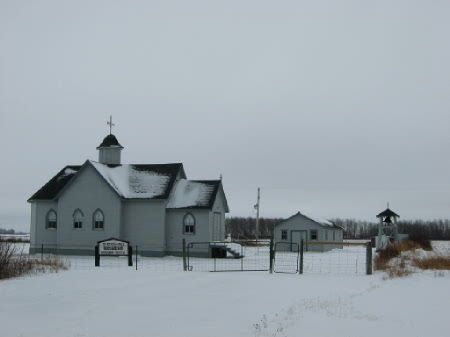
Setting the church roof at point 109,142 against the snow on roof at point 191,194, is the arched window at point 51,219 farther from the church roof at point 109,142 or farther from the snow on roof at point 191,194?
the snow on roof at point 191,194

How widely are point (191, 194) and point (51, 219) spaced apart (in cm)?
955

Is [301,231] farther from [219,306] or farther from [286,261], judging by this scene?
[219,306]

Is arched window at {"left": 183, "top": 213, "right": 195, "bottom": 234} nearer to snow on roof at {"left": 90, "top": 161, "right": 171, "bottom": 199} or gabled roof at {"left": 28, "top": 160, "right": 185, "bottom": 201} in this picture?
gabled roof at {"left": 28, "top": 160, "right": 185, "bottom": 201}

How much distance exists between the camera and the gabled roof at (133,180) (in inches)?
1439

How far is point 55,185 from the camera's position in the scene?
3934 cm

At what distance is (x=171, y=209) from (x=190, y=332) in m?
27.0

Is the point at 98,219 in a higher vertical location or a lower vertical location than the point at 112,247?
higher

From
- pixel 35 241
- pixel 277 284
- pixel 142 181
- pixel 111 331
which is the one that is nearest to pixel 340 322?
pixel 111 331

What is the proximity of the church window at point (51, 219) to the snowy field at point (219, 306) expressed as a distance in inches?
832

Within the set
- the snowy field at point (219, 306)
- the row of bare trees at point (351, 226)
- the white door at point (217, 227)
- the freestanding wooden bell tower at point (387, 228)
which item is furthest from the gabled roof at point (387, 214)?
the row of bare trees at point (351, 226)

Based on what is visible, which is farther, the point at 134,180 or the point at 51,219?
the point at 51,219

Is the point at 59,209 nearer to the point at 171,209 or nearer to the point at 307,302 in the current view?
the point at 171,209

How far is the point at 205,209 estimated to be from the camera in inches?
1416

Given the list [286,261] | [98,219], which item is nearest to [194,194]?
[98,219]
